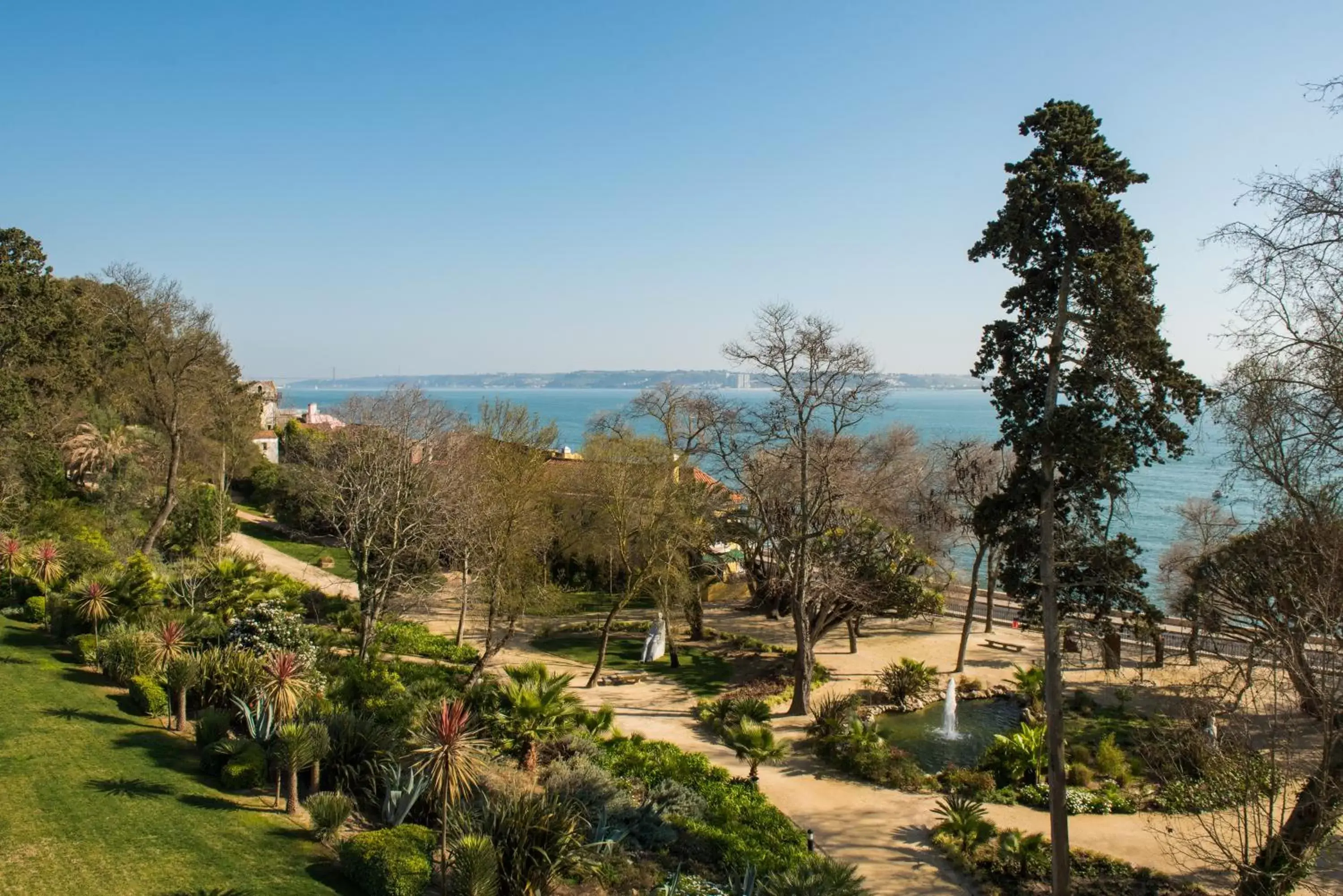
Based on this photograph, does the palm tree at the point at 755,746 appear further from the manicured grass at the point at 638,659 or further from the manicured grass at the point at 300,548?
the manicured grass at the point at 300,548

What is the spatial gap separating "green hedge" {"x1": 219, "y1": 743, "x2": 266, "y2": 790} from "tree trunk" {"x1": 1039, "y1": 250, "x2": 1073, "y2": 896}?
11.9 meters

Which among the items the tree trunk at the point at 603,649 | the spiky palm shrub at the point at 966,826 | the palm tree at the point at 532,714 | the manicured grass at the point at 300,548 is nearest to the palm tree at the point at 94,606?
the palm tree at the point at 532,714

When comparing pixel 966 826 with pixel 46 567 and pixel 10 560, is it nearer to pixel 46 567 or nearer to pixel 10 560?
pixel 46 567

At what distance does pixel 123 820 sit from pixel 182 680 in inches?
169

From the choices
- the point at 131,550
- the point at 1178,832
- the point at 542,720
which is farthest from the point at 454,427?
the point at 1178,832

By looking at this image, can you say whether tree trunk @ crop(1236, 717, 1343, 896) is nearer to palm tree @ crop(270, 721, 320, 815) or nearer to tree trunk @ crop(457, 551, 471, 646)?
palm tree @ crop(270, 721, 320, 815)

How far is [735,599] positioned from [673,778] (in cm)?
2120

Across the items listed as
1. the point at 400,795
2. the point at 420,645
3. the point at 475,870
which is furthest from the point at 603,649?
the point at 475,870

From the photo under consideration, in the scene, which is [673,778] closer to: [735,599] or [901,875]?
[901,875]

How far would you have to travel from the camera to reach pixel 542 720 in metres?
15.6

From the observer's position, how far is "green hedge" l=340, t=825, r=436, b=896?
34.1 ft

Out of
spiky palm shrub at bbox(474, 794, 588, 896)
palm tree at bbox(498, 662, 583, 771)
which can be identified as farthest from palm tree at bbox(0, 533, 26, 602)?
spiky palm shrub at bbox(474, 794, 588, 896)

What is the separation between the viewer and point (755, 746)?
54.8ft

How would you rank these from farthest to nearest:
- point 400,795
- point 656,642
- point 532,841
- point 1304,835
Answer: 1. point 656,642
2. point 400,795
3. point 532,841
4. point 1304,835
